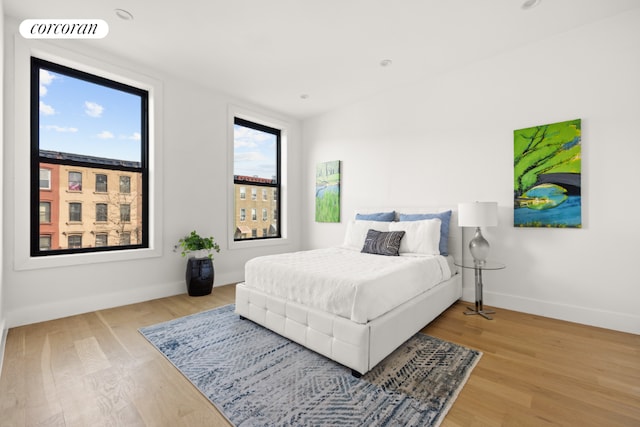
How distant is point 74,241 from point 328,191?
11.0 ft

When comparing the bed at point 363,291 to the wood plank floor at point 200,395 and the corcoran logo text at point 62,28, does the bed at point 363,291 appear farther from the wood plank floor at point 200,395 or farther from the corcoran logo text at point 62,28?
the corcoran logo text at point 62,28

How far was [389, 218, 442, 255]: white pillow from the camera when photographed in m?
3.09

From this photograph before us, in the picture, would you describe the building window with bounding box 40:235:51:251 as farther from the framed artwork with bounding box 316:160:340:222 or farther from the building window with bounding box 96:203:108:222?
the framed artwork with bounding box 316:160:340:222

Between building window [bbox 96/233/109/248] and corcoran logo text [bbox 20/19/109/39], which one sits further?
building window [bbox 96/233/109/248]

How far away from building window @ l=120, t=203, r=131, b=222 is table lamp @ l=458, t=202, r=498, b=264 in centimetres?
381

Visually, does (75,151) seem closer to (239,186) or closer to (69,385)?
(239,186)

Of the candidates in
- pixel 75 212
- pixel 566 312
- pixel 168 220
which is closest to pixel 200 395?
pixel 168 220

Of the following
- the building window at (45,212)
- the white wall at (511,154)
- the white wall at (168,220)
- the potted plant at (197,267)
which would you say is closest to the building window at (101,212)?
the building window at (45,212)

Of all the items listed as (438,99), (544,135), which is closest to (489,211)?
(544,135)

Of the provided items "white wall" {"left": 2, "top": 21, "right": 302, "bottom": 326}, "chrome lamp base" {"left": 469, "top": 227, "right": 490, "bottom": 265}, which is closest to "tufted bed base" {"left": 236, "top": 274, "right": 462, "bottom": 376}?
"chrome lamp base" {"left": 469, "top": 227, "right": 490, "bottom": 265}

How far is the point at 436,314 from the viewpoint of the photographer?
271 cm

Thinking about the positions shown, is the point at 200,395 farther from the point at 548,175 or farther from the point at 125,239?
the point at 548,175

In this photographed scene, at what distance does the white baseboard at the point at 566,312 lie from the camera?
97.4 inches

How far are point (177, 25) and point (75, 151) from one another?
1.74 meters
